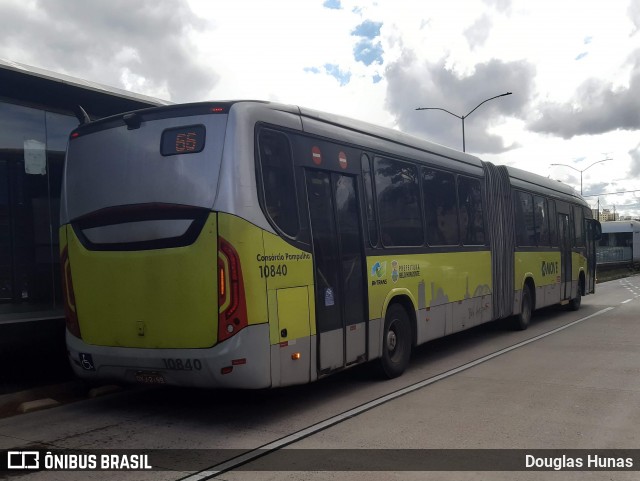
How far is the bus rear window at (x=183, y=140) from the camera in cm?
651

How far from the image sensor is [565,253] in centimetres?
1748

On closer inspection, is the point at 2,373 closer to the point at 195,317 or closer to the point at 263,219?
the point at 195,317

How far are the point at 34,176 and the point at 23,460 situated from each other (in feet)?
14.1

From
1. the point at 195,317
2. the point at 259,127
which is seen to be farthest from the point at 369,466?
the point at 259,127

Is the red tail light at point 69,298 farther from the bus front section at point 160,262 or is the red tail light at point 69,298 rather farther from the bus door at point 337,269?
the bus door at point 337,269

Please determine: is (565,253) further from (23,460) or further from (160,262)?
(23,460)

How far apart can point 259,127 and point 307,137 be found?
2.94 ft

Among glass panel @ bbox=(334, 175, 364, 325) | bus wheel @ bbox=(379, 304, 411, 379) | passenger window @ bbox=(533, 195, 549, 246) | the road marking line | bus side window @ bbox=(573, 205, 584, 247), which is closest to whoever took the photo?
the road marking line

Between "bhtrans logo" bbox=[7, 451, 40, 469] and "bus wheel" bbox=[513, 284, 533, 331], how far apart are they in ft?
36.3

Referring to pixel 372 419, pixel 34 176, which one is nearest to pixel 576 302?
pixel 372 419

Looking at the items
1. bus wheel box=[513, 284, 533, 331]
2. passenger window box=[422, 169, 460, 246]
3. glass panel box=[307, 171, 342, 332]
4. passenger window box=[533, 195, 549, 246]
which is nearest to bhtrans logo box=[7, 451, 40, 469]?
glass panel box=[307, 171, 342, 332]

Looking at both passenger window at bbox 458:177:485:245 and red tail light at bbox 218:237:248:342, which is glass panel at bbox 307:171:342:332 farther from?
passenger window at bbox 458:177:485:245

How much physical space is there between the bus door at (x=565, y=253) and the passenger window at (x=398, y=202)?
871 cm

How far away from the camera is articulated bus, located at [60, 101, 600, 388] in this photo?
6285 millimetres
